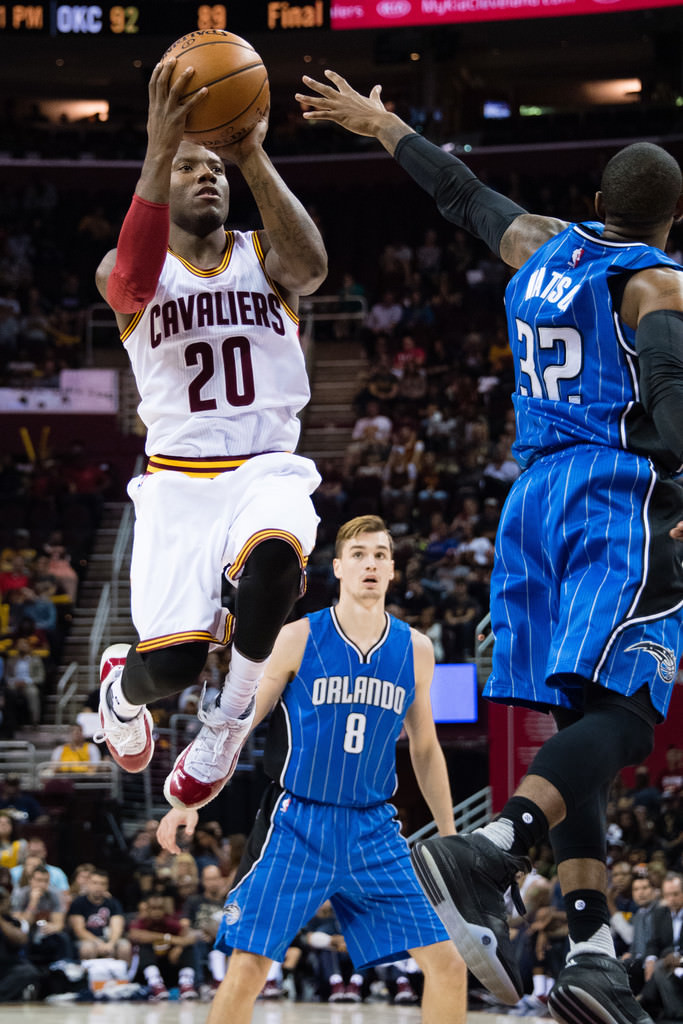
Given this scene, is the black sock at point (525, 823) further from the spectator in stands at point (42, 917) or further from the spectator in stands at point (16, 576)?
the spectator in stands at point (16, 576)

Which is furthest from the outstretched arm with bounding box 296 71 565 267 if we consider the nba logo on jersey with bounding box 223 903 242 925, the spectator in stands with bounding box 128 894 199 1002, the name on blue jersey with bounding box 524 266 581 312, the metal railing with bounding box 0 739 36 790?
the metal railing with bounding box 0 739 36 790

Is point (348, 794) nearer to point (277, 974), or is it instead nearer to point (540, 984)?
point (540, 984)

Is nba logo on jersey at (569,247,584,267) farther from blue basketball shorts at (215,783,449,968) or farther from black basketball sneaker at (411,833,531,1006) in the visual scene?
blue basketball shorts at (215,783,449,968)

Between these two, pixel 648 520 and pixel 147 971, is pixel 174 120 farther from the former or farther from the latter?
pixel 147 971

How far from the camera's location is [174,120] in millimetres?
5090

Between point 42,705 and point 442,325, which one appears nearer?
point 42,705

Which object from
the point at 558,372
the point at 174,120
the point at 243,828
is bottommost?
the point at 243,828

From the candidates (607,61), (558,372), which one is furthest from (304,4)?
(558,372)

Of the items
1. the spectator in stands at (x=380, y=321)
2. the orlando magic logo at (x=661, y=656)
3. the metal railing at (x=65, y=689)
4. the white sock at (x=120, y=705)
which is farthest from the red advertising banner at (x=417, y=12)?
the orlando magic logo at (x=661, y=656)

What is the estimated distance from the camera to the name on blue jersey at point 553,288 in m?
4.23

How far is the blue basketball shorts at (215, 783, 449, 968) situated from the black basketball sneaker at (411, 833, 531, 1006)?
306cm

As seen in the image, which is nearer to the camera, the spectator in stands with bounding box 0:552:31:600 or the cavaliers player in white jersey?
the cavaliers player in white jersey

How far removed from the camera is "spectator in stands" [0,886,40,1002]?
12.2 metres

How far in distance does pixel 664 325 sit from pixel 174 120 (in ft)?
6.72
